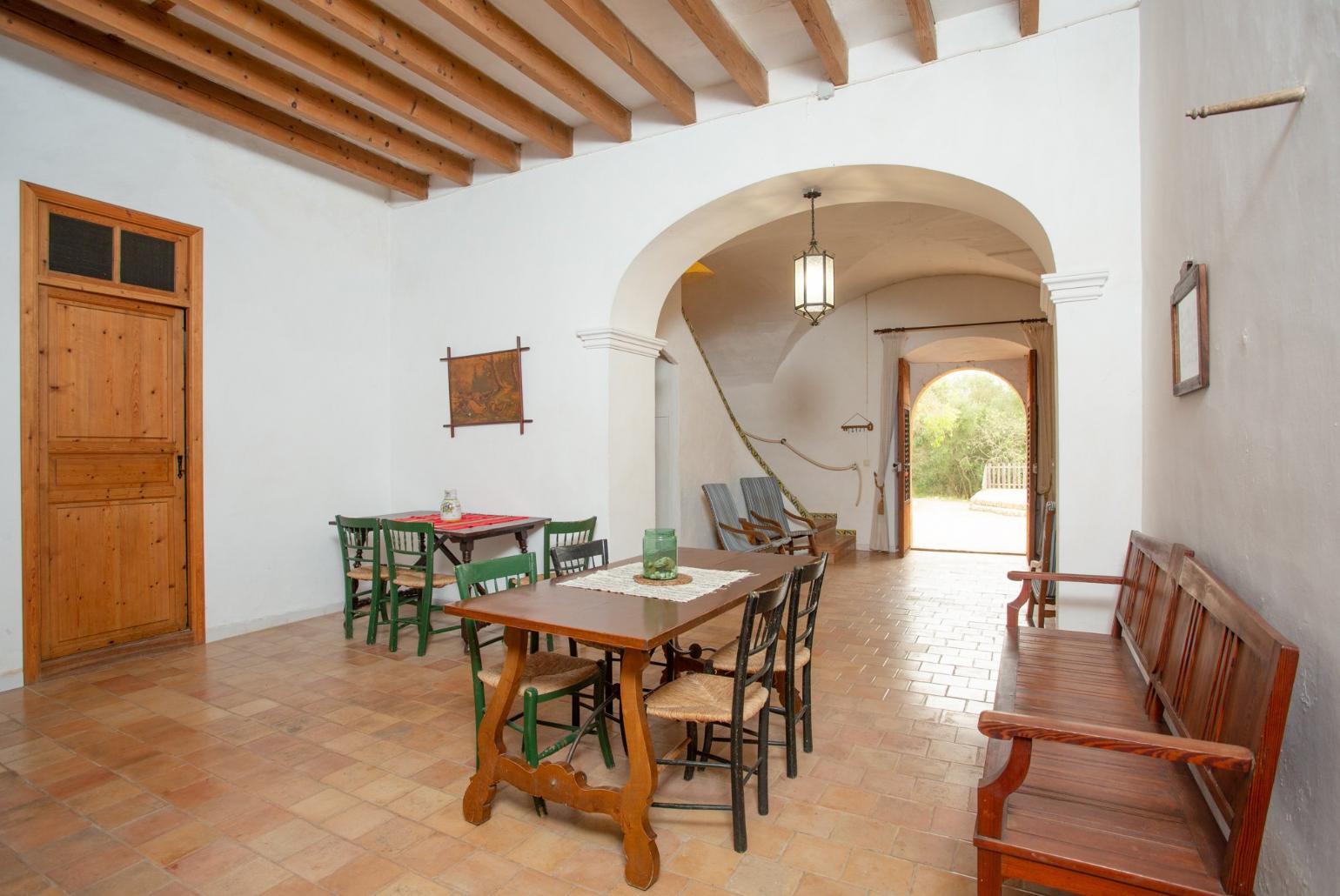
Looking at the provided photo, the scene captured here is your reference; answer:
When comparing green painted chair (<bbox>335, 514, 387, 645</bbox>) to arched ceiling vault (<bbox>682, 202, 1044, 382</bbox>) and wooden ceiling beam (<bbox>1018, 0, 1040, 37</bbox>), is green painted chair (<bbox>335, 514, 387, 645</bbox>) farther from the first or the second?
wooden ceiling beam (<bbox>1018, 0, 1040, 37</bbox>)

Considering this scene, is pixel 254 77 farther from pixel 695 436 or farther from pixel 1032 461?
pixel 1032 461

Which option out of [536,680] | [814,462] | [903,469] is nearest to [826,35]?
[536,680]

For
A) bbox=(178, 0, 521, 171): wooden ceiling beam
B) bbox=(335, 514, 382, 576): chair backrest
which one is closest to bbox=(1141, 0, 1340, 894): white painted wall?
bbox=(178, 0, 521, 171): wooden ceiling beam

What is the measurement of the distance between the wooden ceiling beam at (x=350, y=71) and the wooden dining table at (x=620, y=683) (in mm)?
3086

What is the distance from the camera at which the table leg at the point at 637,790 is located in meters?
2.00

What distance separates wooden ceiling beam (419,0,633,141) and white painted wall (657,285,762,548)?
85.2 inches

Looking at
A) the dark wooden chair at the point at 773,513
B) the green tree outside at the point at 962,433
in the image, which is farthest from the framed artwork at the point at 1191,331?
the green tree outside at the point at 962,433

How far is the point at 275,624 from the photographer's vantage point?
4.91m

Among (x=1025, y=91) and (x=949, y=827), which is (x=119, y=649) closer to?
(x=949, y=827)

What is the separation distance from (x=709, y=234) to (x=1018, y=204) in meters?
2.01

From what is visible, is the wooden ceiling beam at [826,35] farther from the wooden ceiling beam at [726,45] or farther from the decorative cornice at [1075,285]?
the decorative cornice at [1075,285]

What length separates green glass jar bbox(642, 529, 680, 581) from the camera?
9.16 ft

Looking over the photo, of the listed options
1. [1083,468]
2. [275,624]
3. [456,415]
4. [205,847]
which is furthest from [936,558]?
[205,847]

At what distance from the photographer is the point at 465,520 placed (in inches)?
194
